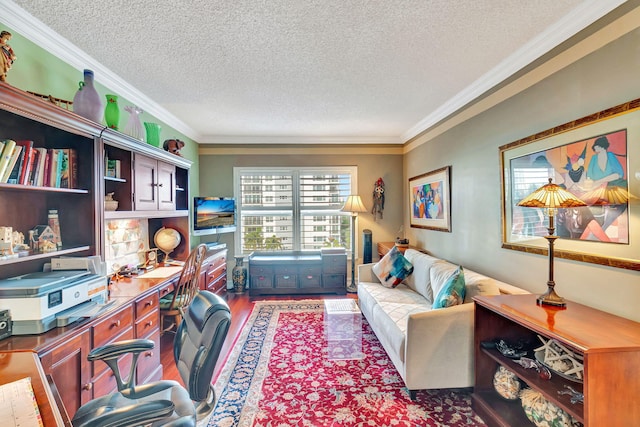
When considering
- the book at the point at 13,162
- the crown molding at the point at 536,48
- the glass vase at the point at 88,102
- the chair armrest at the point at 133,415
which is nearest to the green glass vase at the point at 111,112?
the glass vase at the point at 88,102

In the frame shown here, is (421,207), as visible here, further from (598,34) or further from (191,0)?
(191,0)

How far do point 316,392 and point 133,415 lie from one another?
1.48m

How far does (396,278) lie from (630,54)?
2.61 m

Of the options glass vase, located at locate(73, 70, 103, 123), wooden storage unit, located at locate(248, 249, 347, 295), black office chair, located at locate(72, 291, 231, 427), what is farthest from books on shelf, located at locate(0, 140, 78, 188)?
wooden storage unit, located at locate(248, 249, 347, 295)

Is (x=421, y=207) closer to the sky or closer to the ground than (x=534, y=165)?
closer to the ground

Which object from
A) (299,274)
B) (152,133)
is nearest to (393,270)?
(299,274)

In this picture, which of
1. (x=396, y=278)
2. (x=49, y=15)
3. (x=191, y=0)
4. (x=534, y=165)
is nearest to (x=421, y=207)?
(x=396, y=278)

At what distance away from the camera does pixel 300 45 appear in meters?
2.14

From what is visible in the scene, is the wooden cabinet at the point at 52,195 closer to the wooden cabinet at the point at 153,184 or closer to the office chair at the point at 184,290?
the wooden cabinet at the point at 153,184

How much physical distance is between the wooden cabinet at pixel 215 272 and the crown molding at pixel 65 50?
1973 millimetres

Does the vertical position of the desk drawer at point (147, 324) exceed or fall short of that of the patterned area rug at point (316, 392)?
it exceeds it

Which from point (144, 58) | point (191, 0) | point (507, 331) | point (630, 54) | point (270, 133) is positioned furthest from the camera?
point (270, 133)

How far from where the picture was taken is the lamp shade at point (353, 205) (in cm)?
467

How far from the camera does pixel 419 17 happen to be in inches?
72.1
